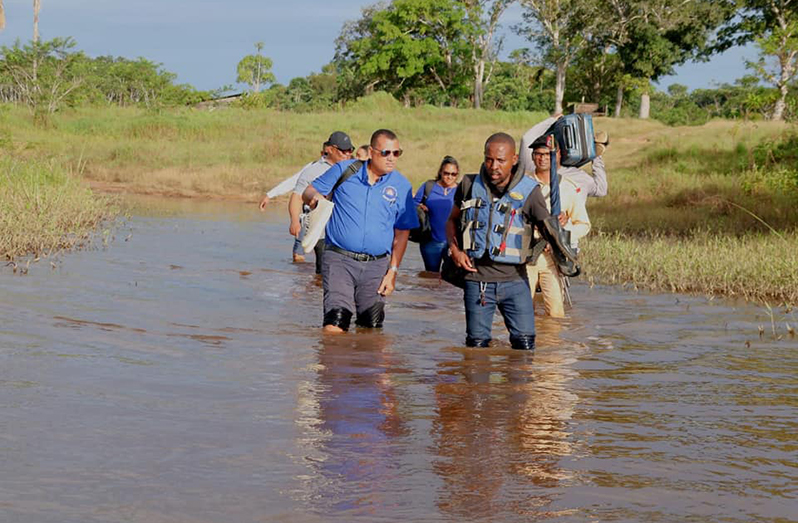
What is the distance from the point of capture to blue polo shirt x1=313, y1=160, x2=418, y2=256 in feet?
24.8

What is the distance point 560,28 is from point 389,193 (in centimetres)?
4663

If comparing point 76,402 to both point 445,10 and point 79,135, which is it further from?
point 445,10

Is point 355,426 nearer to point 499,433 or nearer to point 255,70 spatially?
point 499,433

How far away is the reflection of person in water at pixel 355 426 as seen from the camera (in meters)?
4.36

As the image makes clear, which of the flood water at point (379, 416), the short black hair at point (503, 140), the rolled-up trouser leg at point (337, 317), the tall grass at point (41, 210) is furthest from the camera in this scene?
the tall grass at point (41, 210)

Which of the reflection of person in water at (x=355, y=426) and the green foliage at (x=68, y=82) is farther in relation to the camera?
the green foliage at (x=68, y=82)

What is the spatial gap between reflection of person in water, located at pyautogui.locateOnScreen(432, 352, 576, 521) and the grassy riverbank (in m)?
5.07

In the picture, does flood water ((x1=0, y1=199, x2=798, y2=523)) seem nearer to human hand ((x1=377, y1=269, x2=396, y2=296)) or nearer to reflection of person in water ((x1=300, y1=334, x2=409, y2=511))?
reflection of person in water ((x1=300, y1=334, x2=409, y2=511))

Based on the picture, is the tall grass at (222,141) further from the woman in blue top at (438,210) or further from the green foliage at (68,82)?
the woman in blue top at (438,210)

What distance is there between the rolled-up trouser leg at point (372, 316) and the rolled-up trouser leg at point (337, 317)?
0.22 meters

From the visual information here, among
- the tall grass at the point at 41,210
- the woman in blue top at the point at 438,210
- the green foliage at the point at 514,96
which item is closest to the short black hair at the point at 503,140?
the woman in blue top at the point at 438,210

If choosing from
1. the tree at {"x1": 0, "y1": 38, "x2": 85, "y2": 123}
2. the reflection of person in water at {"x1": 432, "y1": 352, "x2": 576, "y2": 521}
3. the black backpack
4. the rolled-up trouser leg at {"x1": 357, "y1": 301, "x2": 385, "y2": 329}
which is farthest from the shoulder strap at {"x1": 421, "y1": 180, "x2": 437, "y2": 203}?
the tree at {"x1": 0, "y1": 38, "x2": 85, "y2": 123}

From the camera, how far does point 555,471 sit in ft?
15.4

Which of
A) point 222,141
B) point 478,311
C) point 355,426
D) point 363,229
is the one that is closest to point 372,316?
point 363,229
